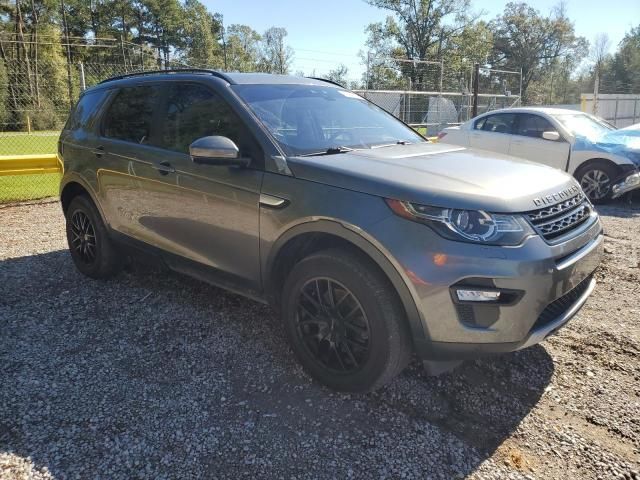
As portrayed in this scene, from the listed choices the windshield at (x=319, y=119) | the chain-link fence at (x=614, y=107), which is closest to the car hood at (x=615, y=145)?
the windshield at (x=319, y=119)

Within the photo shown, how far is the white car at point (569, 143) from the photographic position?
793cm

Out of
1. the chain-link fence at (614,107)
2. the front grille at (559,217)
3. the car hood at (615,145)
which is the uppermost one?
the chain-link fence at (614,107)

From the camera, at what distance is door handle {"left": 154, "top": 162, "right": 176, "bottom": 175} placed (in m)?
3.68

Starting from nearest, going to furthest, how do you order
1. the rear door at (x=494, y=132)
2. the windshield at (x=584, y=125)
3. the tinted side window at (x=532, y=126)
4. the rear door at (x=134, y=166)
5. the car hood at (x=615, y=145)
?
the rear door at (x=134, y=166), the car hood at (x=615, y=145), the windshield at (x=584, y=125), the tinted side window at (x=532, y=126), the rear door at (x=494, y=132)

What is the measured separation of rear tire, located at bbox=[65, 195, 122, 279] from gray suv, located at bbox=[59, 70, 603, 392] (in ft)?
1.23

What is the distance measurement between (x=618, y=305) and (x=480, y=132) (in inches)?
244

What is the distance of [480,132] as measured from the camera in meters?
9.72

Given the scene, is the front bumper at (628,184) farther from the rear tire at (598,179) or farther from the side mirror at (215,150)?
the side mirror at (215,150)

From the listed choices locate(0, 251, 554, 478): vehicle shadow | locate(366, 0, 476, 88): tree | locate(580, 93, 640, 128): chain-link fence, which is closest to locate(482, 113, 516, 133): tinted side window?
locate(0, 251, 554, 478): vehicle shadow

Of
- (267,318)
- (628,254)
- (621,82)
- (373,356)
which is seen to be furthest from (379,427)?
(621,82)

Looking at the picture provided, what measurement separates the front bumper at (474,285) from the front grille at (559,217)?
0.30 feet

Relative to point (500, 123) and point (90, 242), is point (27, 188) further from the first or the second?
point (500, 123)

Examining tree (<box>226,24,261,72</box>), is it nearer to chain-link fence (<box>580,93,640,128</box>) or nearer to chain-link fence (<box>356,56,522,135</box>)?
chain-link fence (<box>356,56,522,135</box>)

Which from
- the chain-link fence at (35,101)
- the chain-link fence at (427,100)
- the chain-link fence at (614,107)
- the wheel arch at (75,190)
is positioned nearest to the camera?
the wheel arch at (75,190)
